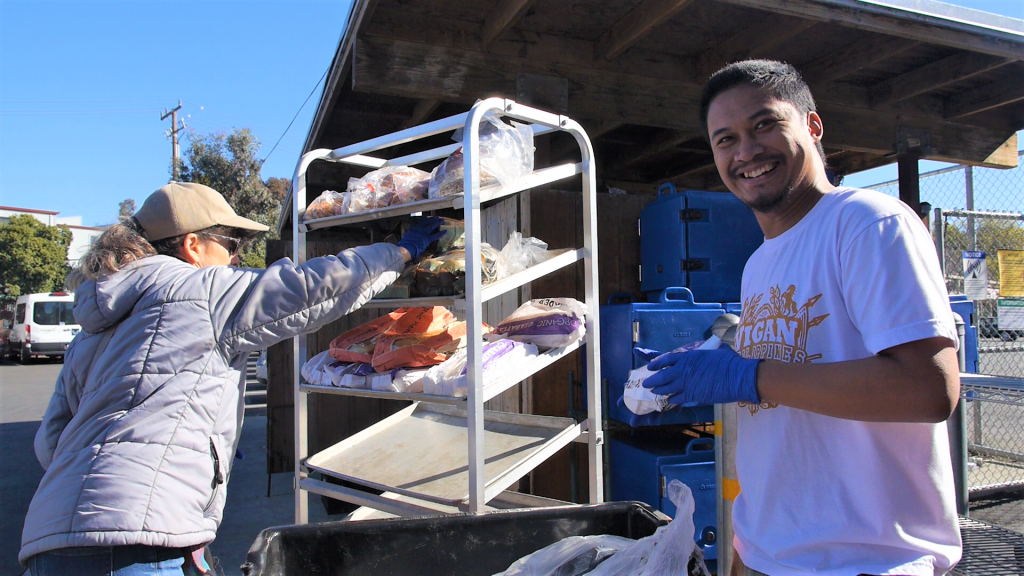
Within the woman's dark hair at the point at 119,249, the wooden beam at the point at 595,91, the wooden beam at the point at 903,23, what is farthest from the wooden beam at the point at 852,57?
the woman's dark hair at the point at 119,249

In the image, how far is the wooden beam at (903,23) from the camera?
10.6 feet

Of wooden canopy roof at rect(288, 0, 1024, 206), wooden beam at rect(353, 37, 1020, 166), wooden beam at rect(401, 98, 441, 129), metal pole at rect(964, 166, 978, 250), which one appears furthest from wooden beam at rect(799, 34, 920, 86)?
wooden beam at rect(401, 98, 441, 129)

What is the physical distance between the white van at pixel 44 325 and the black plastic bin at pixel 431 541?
896 inches

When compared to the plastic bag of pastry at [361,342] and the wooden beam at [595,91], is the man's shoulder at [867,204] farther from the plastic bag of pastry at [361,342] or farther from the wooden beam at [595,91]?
the wooden beam at [595,91]

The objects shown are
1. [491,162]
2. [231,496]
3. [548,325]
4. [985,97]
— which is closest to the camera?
[491,162]

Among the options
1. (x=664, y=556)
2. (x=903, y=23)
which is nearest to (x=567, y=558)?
(x=664, y=556)

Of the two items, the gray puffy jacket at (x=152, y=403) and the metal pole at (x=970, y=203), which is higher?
the metal pole at (x=970, y=203)

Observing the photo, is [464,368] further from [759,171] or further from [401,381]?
[759,171]

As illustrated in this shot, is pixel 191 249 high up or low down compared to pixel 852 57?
down

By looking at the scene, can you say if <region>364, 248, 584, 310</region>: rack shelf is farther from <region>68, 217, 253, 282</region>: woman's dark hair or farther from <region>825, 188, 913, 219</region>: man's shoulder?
<region>825, 188, 913, 219</region>: man's shoulder

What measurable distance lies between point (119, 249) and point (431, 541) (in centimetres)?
124

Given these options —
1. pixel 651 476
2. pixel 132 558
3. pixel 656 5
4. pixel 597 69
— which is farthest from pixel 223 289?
pixel 597 69

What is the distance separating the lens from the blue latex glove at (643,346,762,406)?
1214 mm

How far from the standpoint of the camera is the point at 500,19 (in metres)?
3.44
